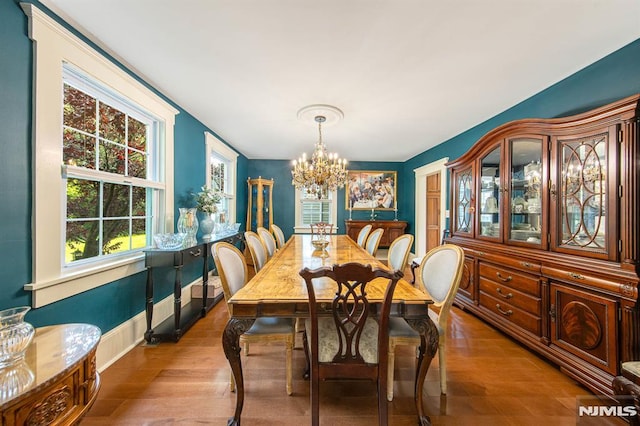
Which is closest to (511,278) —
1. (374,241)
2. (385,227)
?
(374,241)

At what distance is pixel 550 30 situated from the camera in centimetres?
163

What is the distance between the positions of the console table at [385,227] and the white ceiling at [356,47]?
3.10 m

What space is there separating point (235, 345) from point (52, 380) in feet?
2.27

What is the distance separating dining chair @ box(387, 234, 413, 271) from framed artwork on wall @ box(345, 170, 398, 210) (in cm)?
347

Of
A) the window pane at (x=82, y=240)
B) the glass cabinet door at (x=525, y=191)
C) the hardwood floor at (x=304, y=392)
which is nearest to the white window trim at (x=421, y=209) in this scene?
the glass cabinet door at (x=525, y=191)

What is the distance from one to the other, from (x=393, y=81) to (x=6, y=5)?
8.42ft

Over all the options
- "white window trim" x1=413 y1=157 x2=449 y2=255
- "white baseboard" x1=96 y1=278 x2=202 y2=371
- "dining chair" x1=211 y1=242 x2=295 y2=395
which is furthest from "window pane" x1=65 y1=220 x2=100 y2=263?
"white window trim" x1=413 y1=157 x2=449 y2=255

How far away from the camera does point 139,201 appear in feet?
7.83

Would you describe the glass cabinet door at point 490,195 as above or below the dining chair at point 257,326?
above

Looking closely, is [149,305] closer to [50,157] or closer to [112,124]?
[50,157]

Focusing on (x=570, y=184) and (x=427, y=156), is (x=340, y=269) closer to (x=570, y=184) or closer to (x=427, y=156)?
(x=570, y=184)

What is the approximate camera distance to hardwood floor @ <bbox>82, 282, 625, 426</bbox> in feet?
4.69

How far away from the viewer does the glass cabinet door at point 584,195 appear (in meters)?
1.65

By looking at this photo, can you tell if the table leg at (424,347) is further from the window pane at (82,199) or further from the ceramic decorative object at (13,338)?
the window pane at (82,199)
